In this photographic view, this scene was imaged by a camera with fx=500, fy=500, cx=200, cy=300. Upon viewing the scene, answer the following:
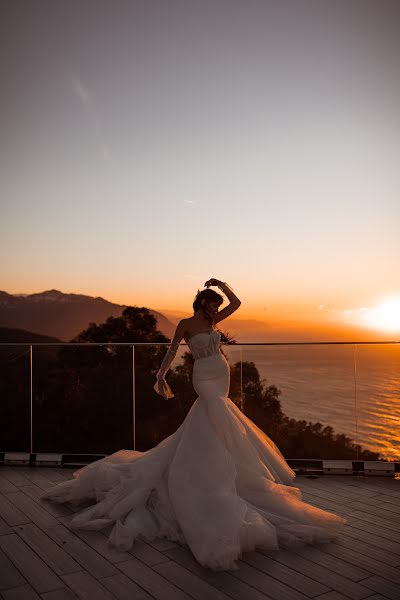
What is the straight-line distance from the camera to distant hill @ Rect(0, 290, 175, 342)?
24031mm

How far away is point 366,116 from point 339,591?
604 cm

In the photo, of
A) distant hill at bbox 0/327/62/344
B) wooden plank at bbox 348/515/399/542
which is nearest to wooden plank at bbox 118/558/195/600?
wooden plank at bbox 348/515/399/542

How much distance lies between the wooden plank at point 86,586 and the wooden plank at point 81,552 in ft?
0.17

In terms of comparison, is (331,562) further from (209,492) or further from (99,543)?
(99,543)

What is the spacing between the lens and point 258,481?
311cm

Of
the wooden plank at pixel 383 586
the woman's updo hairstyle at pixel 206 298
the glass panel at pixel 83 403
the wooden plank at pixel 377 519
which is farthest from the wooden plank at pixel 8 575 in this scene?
the glass panel at pixel 83 403

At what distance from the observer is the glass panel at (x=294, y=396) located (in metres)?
5.02

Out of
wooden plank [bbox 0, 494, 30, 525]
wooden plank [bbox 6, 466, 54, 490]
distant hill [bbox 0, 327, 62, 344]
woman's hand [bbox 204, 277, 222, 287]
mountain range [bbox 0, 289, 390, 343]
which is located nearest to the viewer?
wooden plank [bbox 0, 494, 30, 525]

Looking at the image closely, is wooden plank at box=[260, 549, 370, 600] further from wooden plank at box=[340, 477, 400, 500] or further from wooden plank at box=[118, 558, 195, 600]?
wooden plank at box=[340, 477, 400, 500]

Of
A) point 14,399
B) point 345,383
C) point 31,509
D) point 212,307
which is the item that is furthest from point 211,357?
point 345,383

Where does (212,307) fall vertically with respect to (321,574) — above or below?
above

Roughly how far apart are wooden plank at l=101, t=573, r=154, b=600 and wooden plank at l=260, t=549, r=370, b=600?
0.75m

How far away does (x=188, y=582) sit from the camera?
7.83ft

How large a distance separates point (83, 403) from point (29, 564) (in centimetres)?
880
